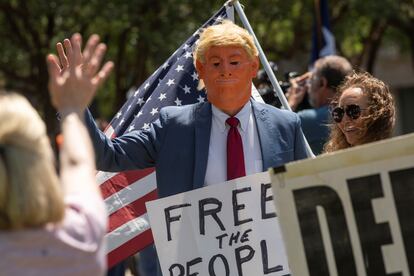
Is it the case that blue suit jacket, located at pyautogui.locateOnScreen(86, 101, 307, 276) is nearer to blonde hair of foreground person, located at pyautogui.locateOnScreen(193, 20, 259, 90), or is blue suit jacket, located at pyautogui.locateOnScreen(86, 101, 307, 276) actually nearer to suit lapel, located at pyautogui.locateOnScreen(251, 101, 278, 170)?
suit lapel, located at pyautogui.locateOnScreen(251, 101, 278, 170)

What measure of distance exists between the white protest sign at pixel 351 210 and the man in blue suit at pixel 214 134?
1216 mm

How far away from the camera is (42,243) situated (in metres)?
2.83

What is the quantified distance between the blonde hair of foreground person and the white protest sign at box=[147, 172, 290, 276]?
2.08ft

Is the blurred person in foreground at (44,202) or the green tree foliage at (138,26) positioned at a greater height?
the green tree foliage at (138,26)

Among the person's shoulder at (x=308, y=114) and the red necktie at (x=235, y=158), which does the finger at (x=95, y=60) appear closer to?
the red necktie at (x=235, y=158)

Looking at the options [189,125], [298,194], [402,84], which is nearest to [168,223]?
[189,125]

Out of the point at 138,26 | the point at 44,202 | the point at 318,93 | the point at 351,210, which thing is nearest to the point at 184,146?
the point at 351,210

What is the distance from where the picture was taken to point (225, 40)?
5008 millimetres

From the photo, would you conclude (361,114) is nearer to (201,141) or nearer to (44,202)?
(201,141)

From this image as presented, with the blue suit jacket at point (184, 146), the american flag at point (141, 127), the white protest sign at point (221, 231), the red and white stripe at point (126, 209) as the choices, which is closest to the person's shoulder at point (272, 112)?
the blue suit jacket at point (184, 146)

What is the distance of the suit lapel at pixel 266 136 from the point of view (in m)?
4.90

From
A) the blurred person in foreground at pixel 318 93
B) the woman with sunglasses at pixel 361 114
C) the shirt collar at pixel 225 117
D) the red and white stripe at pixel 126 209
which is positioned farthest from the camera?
the blurred person in foreground at pixel 318 93

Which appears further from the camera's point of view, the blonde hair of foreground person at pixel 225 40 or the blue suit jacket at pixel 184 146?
the blonde hair of foreground person at pixel 225 40

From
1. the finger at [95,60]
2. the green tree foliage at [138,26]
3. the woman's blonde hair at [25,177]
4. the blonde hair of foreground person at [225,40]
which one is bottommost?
the woman's blonde hair at [25,177]
